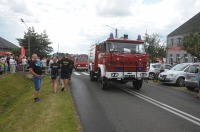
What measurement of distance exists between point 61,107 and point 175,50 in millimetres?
45538

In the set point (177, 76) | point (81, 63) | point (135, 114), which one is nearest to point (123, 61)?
point (135, 114)

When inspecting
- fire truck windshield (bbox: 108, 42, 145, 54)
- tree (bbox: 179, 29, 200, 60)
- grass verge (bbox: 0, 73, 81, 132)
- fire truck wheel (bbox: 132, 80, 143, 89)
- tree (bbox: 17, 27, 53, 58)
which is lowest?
grass verge (bbox: 0, 73, 81, 132)

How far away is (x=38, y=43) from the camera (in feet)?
198

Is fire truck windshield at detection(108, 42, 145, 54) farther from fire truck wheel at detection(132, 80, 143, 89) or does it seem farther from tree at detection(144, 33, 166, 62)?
tree at detection(144, 33, 166, 62)

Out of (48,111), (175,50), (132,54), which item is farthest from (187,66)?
(175,50)

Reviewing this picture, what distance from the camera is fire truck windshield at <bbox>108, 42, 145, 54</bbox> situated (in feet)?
52.1

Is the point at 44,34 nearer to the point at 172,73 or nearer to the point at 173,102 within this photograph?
the point at 172,73

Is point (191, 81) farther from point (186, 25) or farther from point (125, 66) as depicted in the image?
point (186, 25)

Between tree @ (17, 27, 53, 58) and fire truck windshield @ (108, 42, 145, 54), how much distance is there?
45.6 m

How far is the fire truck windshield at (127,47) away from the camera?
15883mm

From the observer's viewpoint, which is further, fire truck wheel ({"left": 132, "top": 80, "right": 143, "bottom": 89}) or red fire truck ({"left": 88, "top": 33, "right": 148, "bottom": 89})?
fire truck wheel ({"left": 132, "top": 80, "right": 143, "bottom": 89})

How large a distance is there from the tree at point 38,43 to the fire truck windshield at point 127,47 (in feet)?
150

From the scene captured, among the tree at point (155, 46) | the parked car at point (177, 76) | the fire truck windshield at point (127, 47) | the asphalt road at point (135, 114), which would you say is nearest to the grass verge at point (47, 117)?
the asphalt road at point (135, 114)

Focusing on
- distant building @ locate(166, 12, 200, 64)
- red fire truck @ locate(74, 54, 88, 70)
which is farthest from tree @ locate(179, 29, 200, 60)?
distant building @ locate(166, 12, 200, 64)
